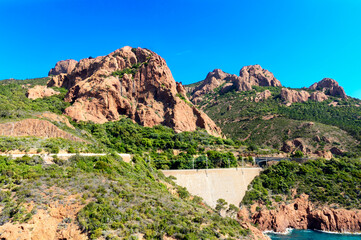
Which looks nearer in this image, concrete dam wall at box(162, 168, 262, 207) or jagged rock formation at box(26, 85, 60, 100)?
concrete dam wall at box(162, 168, 262, 207)

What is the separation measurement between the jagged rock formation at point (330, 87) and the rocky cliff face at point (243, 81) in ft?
82.5

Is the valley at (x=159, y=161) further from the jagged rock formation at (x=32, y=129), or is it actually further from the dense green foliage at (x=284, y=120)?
the dense green foliage at (x=284, y=120)

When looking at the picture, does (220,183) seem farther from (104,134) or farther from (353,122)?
(353,122)

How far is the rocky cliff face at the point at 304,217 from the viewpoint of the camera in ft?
131

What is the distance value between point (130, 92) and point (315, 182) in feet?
190

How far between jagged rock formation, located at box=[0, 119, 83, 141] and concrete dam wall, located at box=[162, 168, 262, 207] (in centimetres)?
1924

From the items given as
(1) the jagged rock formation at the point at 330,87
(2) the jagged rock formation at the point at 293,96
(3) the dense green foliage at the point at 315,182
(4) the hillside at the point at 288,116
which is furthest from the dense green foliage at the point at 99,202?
(1) the jagged rock formation at the point at 330,87

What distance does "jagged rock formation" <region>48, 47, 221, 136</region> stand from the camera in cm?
6562

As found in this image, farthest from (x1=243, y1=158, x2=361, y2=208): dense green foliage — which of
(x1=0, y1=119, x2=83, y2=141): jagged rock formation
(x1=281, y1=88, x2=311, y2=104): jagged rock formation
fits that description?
(x1=281, y1=88, x2=311, y2=104): jagged rock formation

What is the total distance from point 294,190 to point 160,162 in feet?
97.3

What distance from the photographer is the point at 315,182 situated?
161 ft

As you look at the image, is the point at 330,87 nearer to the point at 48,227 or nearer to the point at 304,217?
the point at 304,217

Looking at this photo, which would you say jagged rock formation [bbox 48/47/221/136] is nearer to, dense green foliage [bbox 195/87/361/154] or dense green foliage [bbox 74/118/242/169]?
dense green foliage [bbox 74/118/242/169]

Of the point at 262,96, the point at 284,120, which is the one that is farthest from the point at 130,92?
the point at 262,96
